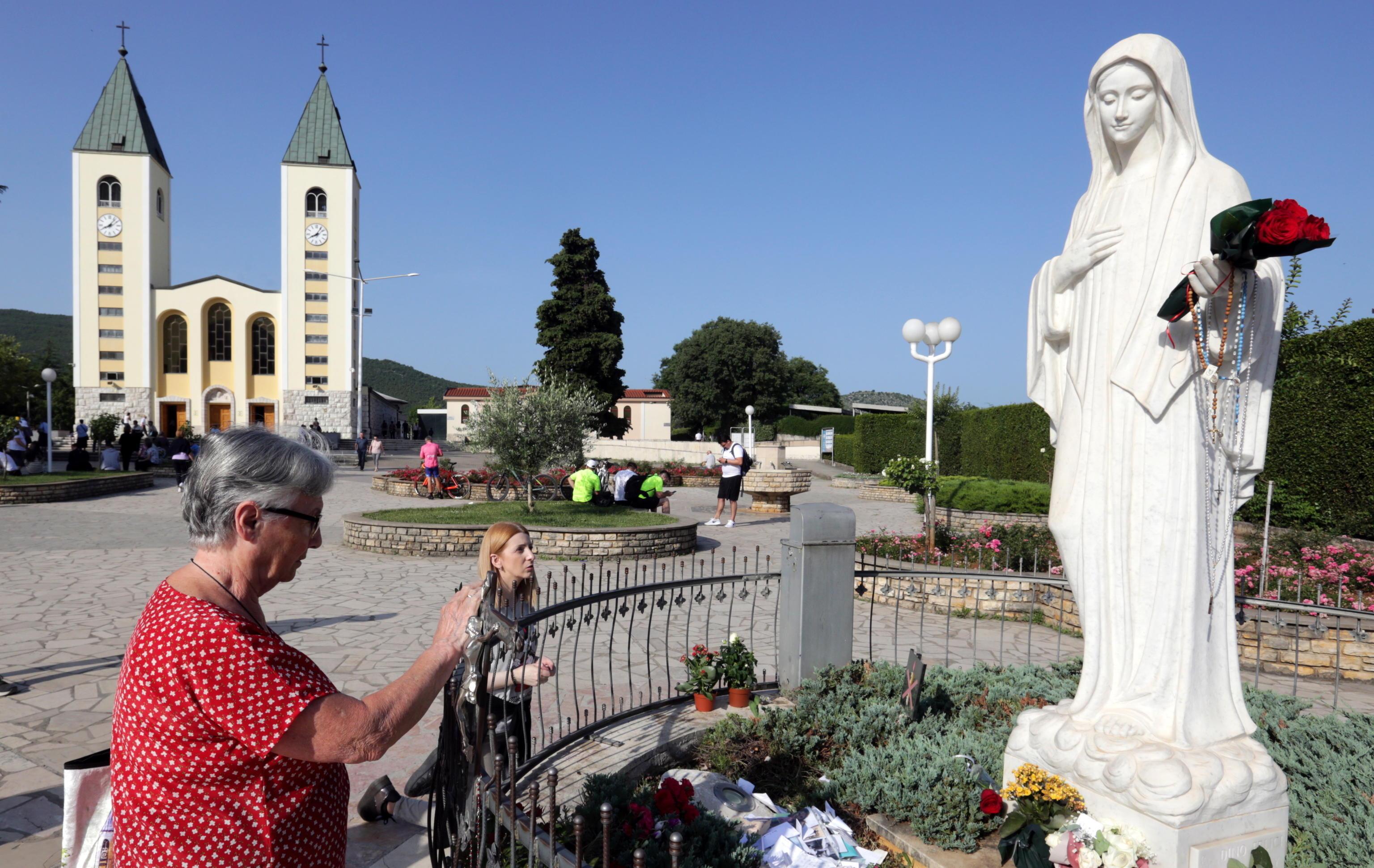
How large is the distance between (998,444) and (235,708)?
23599 mm

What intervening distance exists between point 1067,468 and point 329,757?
2603mm

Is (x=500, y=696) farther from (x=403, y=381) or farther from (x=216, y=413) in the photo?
(x=403, y=381)

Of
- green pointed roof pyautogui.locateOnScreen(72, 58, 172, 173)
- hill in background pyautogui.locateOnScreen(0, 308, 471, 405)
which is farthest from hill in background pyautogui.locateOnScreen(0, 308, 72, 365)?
green pointed roof pyautogui.locateOnScreen(72, 58, 172, 173)

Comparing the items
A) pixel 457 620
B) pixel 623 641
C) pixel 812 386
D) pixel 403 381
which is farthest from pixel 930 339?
pixel 403 381

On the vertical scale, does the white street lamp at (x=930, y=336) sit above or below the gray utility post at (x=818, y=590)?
above

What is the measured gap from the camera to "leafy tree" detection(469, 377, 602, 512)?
46.2ft

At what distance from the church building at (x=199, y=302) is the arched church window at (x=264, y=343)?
0.05 meters

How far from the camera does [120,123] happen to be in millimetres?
43062

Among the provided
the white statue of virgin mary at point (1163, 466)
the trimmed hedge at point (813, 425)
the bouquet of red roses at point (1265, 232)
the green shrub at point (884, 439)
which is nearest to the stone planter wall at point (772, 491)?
the green shrub at point (884, 439)

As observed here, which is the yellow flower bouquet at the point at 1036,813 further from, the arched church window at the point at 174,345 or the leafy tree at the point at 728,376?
the leafy tree at the point at 728,376

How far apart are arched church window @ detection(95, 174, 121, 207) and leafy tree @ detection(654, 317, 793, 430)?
35.8 m

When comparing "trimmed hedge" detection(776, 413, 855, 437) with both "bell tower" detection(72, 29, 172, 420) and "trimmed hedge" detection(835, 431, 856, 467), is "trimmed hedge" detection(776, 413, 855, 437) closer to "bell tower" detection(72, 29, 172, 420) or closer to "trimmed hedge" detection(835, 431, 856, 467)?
"trimmed hedge" detection(835, 431, 856, 467)

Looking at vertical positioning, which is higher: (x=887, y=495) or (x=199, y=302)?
(x=199, y=302)

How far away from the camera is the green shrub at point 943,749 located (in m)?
3.29
